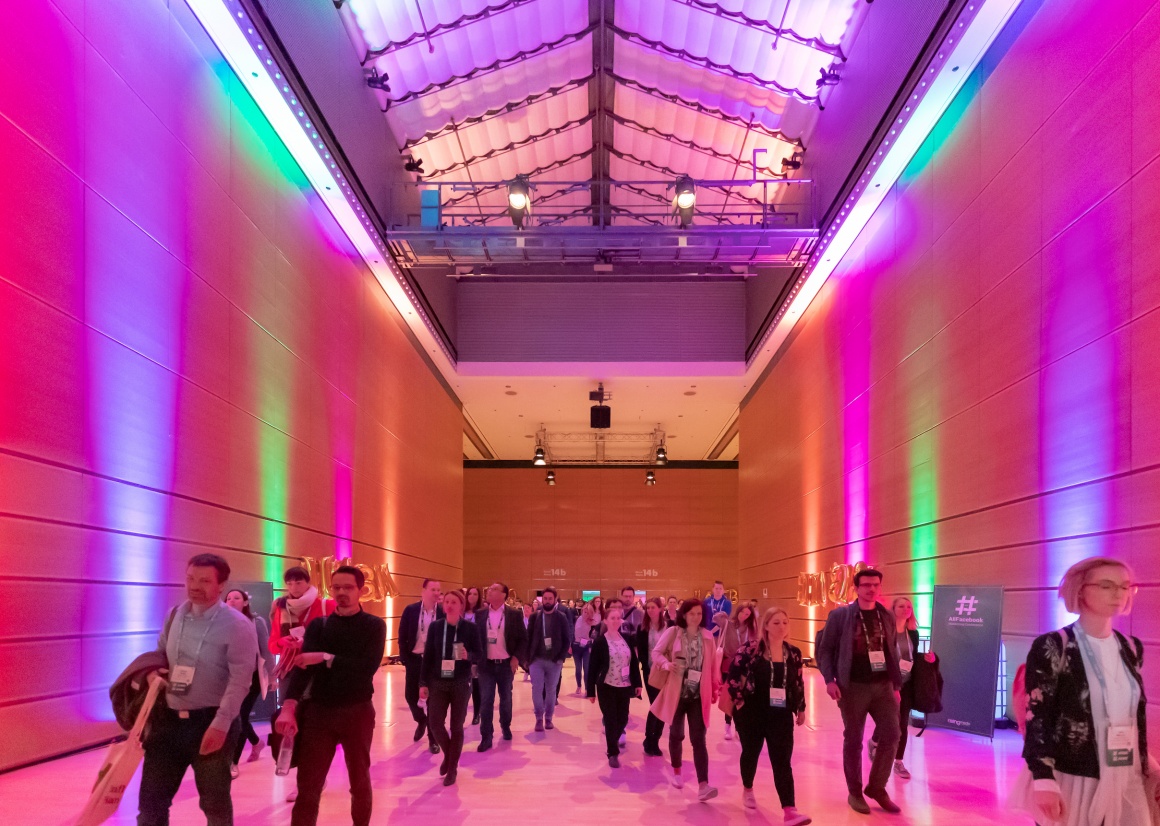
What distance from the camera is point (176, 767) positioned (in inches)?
156

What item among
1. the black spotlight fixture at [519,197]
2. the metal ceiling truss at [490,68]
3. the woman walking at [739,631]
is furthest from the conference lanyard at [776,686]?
the metal ceiling truss at [490,68]

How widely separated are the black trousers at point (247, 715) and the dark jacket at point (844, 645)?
3.39m

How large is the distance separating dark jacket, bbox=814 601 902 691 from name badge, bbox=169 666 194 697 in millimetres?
3788

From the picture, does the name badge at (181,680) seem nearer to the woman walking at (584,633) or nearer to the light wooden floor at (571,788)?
the light wooden floor at (571,788)

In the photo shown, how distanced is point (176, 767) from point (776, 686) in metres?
3.38

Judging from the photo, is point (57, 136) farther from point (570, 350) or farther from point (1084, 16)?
point (570, 350)

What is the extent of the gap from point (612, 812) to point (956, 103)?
25.8 ft

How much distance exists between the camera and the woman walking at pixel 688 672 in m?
Answer: 6.67

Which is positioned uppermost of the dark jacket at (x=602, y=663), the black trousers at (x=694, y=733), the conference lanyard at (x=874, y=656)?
the conference lanyard at (x=874, y=656)

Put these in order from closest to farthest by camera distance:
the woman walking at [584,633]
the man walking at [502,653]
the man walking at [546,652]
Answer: the man walking at [502,653] < the man walking at [546,652] < the woman walking at [584,633]

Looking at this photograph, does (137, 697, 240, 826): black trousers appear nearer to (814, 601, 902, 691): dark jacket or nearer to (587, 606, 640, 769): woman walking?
(814, 601, 902, 691): dark jacket

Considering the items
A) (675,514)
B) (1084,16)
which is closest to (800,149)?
(1084,16)

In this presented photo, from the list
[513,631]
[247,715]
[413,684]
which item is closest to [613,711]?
[513,631]

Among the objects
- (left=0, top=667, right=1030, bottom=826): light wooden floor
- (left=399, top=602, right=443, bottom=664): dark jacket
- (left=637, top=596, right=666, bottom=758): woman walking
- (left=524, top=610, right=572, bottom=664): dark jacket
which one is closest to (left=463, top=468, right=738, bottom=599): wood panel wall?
(left=524, top=610, right=572, bottom=664): dark jacket
